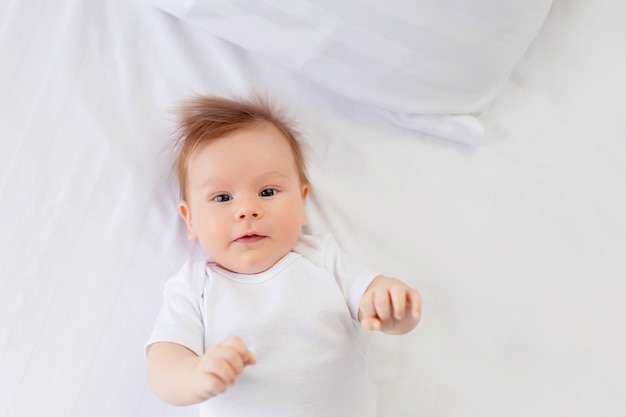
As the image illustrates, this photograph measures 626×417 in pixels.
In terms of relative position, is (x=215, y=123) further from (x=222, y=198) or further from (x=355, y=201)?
(x=355, y=201)

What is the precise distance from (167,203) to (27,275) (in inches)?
9.8

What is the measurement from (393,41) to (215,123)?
332 mm

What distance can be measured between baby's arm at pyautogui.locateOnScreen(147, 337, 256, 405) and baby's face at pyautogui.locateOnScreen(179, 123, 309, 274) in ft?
0.57

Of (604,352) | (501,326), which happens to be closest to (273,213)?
(501,326)

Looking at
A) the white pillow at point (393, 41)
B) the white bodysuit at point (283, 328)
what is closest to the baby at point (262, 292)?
the white bodysuit at point (283, 328)

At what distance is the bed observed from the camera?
1.13 meters

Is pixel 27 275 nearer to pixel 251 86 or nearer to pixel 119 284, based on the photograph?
pixel 119 284

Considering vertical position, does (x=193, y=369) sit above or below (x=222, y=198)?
below

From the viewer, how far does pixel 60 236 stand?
115 centimetres

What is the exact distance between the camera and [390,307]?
981mm

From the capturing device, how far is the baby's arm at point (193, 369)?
34.0 inches

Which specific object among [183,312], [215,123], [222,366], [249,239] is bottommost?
[222,366]

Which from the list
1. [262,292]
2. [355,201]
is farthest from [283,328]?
[355,201]

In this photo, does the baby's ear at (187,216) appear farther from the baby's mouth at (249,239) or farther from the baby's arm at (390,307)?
the baby's arm at (390,307)
